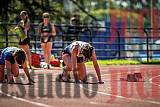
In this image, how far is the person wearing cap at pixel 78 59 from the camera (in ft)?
45.1

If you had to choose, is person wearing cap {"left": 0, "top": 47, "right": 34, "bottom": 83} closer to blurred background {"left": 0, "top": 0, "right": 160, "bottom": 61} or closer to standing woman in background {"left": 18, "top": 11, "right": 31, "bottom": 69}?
standing woman in background {"left": 18, "top": 11, "right": 31, "bottom": 69}

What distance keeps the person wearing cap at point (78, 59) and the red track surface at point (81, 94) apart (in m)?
0.38

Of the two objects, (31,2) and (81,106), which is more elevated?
(31,2)

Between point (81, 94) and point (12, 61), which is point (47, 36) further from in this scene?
point (81, 94)

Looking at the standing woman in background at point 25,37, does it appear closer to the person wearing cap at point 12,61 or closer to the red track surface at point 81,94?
the red track surface at point 81,94

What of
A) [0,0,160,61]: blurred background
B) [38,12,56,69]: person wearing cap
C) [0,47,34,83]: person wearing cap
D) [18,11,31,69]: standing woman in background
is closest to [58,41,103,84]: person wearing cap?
[0,47,34,83]: person wearing cap

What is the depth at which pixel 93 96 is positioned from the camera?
11.8 metres

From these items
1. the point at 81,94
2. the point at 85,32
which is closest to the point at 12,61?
the point at 81,94

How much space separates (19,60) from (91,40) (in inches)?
499

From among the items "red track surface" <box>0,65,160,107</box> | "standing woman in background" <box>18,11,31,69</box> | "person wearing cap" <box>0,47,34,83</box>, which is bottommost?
"red track surface" <box>0,65,160,107</box>

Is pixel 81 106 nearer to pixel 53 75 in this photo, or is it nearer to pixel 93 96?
pixel 93 96

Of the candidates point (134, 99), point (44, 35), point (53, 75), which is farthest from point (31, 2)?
point (134, 99)

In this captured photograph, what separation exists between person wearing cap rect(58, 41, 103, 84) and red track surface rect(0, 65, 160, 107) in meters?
0.38

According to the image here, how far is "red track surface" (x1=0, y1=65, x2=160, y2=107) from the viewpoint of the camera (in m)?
10.6
